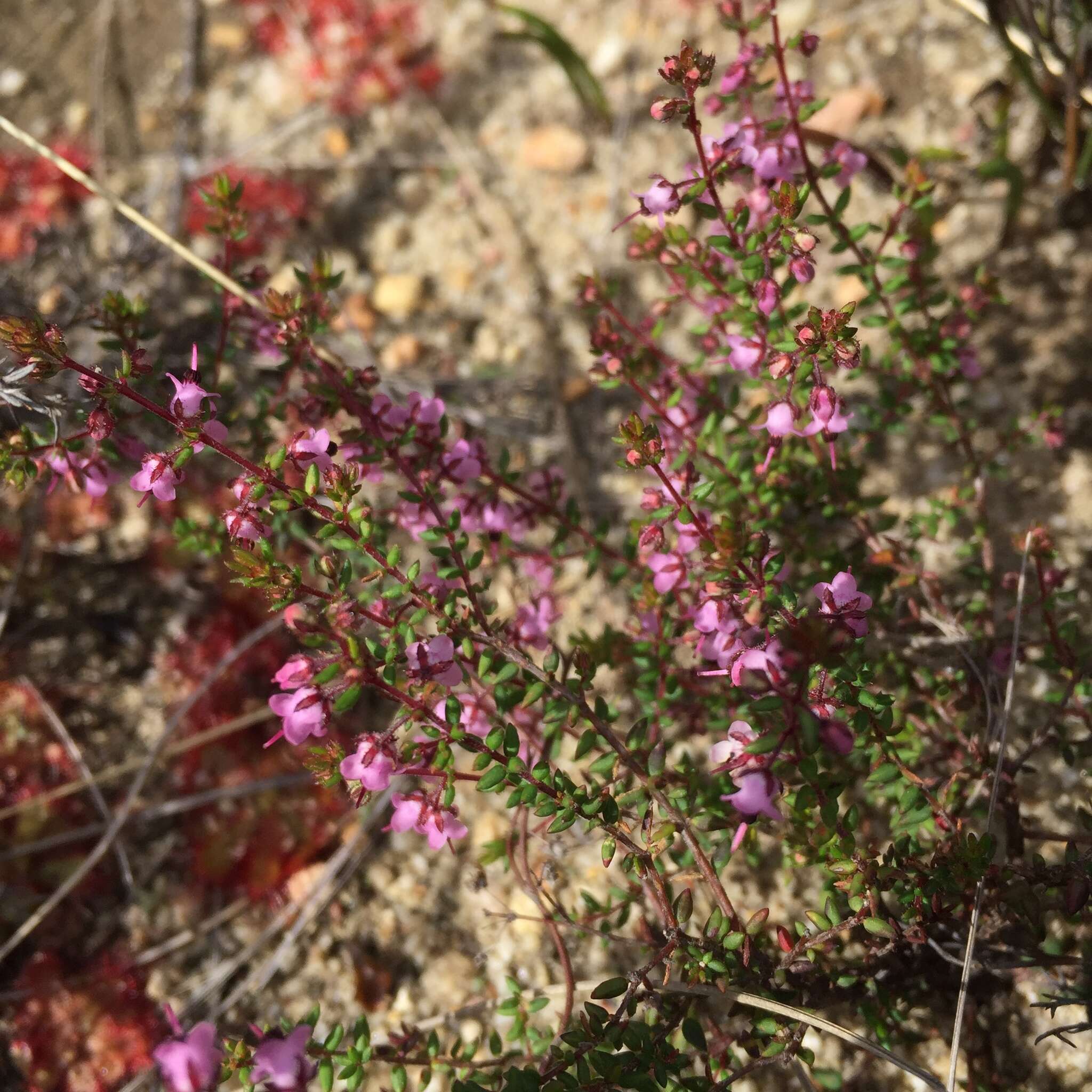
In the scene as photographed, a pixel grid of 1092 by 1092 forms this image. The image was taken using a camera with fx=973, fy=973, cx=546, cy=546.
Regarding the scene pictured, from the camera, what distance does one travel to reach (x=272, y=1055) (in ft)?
5.35

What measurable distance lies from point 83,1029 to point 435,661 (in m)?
1.67

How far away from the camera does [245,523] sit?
1668 mm

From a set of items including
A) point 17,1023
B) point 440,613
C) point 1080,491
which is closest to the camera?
point 440,613

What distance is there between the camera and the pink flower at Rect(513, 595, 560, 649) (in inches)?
87.9

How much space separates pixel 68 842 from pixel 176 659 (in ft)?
1.97

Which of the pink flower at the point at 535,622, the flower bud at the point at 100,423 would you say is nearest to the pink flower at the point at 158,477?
the flower bud at the point at 100,423

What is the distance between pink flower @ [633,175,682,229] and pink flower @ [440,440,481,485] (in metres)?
0.64

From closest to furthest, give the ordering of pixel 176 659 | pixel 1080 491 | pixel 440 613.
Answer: pixel 440 613, pixel 1080 491, pixel 176 659

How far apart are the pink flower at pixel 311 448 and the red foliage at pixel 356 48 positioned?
281 centimetres

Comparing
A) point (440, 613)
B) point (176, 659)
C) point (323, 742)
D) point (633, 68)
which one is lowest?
point (323, 742)

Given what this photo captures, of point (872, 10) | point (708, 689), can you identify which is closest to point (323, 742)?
point (708, 689)

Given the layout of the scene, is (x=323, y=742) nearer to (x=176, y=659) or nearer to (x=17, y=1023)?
(x=176, y=659)

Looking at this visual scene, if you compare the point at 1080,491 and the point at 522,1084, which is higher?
the point at 1080,491

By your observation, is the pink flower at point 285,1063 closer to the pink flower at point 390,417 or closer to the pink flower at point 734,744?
the pink flower at point 734,744
